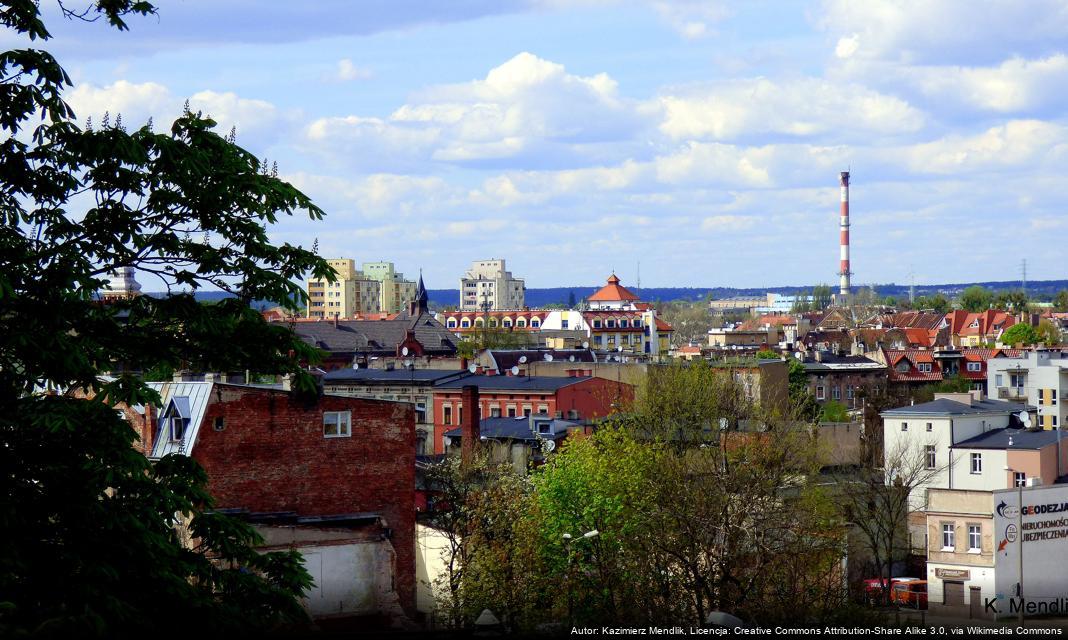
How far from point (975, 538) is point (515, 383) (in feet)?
117

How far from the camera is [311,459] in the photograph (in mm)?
33750

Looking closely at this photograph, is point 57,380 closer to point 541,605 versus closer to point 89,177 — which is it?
point 89,177

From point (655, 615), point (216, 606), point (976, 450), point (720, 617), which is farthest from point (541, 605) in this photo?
point (976, 450)

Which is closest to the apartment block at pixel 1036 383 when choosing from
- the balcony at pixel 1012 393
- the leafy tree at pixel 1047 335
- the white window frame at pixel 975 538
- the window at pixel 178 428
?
the balcony at pixel 1012 393

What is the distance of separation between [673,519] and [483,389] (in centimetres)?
4657

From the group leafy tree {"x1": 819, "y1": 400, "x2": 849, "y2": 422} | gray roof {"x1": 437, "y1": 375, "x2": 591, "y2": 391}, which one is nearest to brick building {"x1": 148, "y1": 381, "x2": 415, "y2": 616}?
gray roof {"x1": 437, "y1": 375, "x2": 591, "y2": 391}

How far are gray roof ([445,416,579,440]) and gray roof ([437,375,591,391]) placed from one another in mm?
13962

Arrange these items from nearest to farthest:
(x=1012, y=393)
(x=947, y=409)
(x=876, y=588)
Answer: (x=876, y=588) → (x=947, y=409) → (x=1012, y=393)

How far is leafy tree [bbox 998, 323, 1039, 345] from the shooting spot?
14675 cm

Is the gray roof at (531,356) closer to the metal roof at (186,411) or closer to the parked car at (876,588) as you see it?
the parked car at (876,588)

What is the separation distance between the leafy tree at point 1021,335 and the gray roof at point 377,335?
58.6 m

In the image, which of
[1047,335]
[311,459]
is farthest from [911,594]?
[1047,335]

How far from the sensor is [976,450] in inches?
2402

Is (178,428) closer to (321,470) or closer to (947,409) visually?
(321,470)
